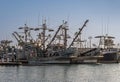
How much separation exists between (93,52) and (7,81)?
82.2 meters

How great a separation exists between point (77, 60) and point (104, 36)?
35352 mm

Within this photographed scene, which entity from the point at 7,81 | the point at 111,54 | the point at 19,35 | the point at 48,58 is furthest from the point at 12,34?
the point at 7,81

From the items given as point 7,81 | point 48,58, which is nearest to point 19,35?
point 48,58

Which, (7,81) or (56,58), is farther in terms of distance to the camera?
(56,58)

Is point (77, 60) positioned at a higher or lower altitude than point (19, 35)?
lower

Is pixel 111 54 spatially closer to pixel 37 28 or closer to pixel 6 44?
pixel 37 28

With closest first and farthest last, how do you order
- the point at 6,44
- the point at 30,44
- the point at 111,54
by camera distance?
the point at 30,44 < the point at 111,54 < the point at 6,44

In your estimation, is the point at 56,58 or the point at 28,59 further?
A: the point at 56,58

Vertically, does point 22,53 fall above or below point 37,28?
below

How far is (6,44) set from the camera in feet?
546

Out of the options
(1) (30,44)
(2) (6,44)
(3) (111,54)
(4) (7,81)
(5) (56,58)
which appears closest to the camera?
(4) (7,81)

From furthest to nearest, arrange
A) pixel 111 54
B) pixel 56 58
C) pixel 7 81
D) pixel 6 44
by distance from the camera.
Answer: pixel 6 44 → pixel 111 54 → pixel 56 58 → pixel 7 81

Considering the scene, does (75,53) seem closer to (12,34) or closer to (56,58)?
(56,58)

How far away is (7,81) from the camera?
4469 centimetres
